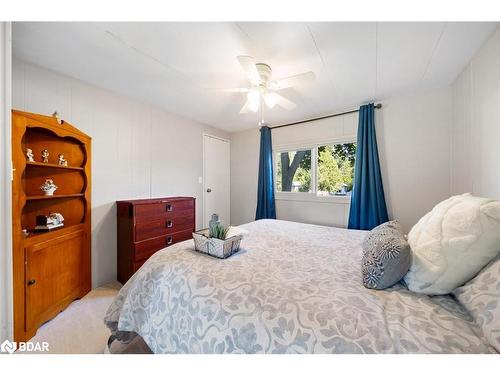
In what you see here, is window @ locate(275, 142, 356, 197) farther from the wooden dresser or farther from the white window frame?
the wooden dresser

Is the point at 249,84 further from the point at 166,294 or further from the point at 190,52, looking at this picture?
the point at 166,294

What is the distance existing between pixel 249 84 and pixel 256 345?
7.06 feet

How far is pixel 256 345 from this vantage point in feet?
2.27

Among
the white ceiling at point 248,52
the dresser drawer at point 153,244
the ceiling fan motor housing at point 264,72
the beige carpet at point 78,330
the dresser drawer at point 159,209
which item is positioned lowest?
the beige carpet at point 78,330

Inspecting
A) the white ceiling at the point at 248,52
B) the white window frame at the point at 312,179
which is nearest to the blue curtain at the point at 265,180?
the white window frame at the point at 312,179

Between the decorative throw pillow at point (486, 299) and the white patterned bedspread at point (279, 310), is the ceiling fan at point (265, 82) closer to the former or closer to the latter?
the white patterned bedspread at point (279, 310)

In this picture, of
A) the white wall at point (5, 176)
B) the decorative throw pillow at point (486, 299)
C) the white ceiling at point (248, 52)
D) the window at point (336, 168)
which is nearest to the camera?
the decorative throw pillow at point (486, 299)

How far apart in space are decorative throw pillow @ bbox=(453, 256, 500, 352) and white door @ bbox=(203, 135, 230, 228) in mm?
3135

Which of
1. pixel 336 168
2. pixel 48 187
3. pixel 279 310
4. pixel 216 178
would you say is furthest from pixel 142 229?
pixel 336 168

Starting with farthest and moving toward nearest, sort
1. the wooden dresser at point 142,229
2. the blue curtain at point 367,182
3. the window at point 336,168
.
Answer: the window at point 336,168, the blue curtain at point 367,182, the wooden dresser at point 142,229

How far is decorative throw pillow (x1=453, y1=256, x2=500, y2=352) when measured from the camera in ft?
1.89

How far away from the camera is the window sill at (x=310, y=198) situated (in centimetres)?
280

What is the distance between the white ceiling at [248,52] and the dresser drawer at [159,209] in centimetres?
134

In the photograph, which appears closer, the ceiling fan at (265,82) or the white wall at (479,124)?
the white wall at (479,124)
